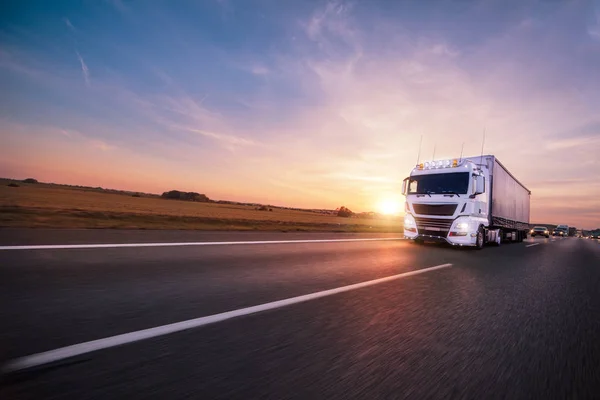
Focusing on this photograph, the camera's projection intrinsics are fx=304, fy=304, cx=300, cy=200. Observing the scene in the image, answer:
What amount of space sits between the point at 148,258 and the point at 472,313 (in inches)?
212

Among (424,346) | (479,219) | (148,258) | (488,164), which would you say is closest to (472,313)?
(424,346)

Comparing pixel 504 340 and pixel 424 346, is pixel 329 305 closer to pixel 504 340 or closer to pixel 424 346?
pixel 424 346

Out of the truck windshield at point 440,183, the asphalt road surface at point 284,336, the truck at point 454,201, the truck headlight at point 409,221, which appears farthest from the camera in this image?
the truck headlight at point 409,221

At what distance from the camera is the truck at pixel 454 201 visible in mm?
11875

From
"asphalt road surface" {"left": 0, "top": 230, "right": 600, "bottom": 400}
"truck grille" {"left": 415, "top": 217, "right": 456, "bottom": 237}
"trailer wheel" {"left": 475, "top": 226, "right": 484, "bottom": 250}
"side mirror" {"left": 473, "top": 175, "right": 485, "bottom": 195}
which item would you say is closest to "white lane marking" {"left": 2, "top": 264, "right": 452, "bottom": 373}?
"asphalt road surface" {"left": 0, "top": 230, "right": 600, "bottom": 400}

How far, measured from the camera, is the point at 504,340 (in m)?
2.64

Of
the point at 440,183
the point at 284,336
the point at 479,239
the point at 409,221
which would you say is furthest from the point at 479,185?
the point at 284,336

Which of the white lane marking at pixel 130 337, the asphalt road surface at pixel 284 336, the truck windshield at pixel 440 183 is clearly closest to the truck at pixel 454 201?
the truck windshield at pixel 440 183

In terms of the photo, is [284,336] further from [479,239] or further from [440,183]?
[479,239]

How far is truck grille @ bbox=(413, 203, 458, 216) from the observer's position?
473 inches

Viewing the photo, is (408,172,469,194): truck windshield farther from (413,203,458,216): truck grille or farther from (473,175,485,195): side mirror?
(413,203,458,216): truck grille

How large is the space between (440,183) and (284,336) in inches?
475

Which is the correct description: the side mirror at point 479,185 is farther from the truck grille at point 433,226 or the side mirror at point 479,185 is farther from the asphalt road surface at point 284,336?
the asphalt road surface at point 284,336

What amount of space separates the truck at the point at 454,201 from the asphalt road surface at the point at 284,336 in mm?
7123
